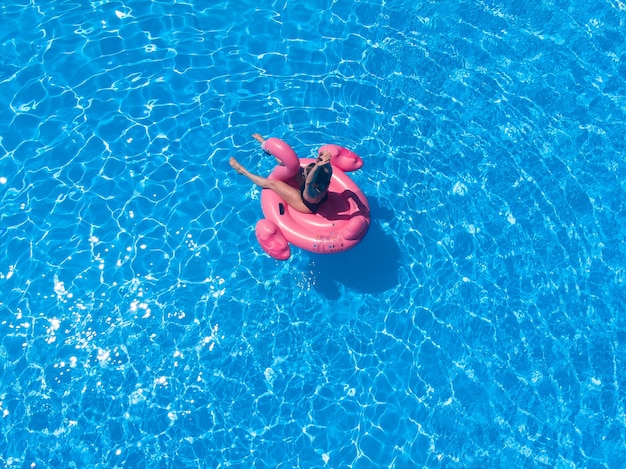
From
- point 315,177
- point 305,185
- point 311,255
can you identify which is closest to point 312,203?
point 305,185

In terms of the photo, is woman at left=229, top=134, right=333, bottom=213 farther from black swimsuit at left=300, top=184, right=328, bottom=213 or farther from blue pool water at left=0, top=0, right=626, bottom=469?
blue pool water at left=0, top=0, right=626, bottom=469

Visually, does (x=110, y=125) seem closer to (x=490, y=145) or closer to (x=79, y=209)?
(x=79, y=209)

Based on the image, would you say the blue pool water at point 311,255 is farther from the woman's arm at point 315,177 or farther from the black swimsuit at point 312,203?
the woman's arm at point 315,177

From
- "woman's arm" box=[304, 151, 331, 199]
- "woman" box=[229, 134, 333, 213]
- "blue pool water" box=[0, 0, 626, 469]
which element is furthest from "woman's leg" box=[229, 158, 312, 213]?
"blue pool water" box=[0, 0, 626, 469]

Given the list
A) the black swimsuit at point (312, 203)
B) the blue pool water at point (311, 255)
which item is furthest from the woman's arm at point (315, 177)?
the blue pool water at point (311, 255)

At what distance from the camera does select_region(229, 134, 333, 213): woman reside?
746 cm

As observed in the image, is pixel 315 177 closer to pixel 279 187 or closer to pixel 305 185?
pixel 305 185

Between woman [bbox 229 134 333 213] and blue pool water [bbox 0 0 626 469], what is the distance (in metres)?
0.91

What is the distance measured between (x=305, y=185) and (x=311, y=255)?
1.32 meters

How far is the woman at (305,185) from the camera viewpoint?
7465 millimetres

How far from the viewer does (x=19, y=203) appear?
8.94m

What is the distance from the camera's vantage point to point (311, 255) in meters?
8.76

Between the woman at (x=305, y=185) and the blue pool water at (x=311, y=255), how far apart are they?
36.0 inches

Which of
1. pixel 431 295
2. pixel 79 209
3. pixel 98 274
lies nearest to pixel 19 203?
pixel 79 209
